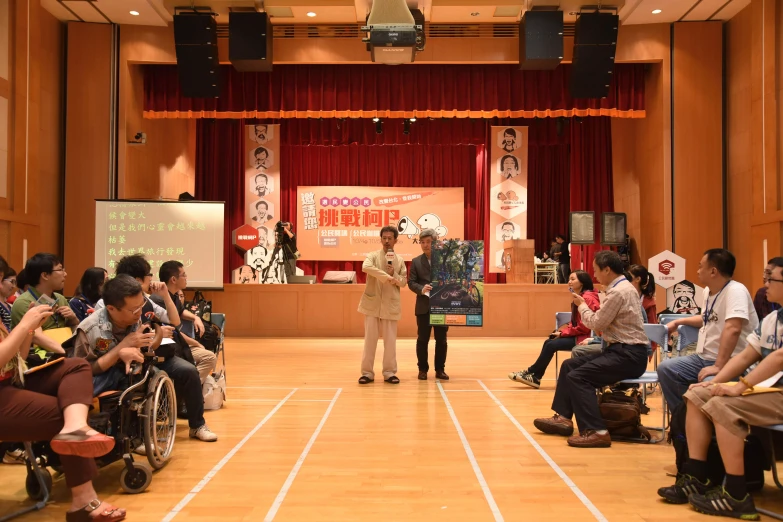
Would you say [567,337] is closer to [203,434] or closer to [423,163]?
[203,434]

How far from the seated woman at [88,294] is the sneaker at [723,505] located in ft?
11.2

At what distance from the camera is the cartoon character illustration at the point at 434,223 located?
1317 centimetres

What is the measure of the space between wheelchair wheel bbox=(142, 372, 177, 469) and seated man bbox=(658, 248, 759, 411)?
264 centimetres

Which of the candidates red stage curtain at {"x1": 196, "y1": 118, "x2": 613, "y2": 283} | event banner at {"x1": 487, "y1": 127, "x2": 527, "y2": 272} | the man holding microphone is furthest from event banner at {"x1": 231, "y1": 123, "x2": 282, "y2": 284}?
the man holding microphone

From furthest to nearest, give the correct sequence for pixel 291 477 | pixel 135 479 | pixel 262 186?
pixel 262 186, pixel 291 477, pixel 135 479

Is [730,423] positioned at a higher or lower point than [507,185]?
lower

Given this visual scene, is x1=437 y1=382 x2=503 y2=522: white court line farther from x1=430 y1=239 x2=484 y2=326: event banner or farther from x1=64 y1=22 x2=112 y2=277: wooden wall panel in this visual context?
x1=64 y1=22 x2=112 y2=277: wooden wall panel

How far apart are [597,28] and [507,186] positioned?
3767mm

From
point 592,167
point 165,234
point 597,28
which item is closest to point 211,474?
point 165,234

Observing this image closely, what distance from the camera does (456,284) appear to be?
21.6ft

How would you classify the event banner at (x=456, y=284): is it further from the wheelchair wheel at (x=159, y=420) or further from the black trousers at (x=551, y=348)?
the wheelchair wheel at (x=159, y=420)

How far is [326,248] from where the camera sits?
516 inches

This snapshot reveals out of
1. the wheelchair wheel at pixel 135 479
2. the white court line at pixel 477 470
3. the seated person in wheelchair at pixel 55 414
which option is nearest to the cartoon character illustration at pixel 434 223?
the white court line at pixel 477 470

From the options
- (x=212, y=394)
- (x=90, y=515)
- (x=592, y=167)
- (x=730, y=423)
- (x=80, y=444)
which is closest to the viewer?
(x=80, y=444)
